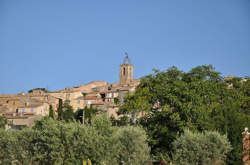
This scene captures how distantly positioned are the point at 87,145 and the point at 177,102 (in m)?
16.2

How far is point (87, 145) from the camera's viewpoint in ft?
80.4

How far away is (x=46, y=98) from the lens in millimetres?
91000

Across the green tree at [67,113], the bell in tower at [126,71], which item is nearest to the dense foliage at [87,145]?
the green tree at [67,113]

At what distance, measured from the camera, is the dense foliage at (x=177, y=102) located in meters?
37.0

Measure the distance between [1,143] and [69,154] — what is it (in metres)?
7.82

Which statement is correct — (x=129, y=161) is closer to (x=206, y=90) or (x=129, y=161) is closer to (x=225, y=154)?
(x=225, y=154)

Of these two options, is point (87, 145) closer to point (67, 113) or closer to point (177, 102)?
point (177, 102)

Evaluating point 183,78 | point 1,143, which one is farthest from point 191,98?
point 1,143

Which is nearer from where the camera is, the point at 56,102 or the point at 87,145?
the point at 87,145

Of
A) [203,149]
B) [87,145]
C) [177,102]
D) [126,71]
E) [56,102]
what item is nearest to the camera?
[203,149]

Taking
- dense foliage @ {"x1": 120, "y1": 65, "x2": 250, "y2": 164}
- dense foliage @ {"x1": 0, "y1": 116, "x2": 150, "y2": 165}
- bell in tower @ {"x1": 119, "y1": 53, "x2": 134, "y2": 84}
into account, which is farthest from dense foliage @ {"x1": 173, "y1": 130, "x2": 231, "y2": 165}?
bell in tower @ {"x1": 119, "y1": 53, "x2": 134, "y2": 84}

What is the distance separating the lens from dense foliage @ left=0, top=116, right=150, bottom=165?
24281mm

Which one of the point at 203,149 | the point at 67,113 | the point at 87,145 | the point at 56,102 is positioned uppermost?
the point at 56,102

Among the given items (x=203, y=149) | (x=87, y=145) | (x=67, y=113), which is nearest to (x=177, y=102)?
(x=203, y=149)
